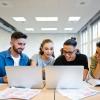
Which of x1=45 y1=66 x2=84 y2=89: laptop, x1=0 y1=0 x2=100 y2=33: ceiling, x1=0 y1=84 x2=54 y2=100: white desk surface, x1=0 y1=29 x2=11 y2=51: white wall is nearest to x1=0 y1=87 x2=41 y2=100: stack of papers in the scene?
x1=0 y1=84 x2=54 y2=100: white desk surface

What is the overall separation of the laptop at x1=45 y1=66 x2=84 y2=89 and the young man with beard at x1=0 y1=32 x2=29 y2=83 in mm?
804

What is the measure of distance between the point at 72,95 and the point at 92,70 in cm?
123

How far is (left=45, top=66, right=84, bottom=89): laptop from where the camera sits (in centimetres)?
179

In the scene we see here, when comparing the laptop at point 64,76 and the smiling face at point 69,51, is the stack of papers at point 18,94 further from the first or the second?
the smiling face at point 69,51

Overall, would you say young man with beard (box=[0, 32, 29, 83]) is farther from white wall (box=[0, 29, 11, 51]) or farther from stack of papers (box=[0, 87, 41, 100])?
white wall (box=[0, 29, 11, 51])

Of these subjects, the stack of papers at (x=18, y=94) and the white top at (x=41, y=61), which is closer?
the stack of papers at (x=18, y=94)

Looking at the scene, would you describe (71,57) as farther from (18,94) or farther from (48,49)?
(18,94)

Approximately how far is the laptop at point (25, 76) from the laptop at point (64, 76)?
92 millimetres

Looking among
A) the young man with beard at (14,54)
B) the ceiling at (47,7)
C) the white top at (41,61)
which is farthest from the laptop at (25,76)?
the ceiling at (47,7)

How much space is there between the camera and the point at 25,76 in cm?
185

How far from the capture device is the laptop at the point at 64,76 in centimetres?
179

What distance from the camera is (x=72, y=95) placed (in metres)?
1.60

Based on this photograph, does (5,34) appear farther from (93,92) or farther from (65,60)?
(93,92)

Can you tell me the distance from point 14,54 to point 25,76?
789 millimetres
